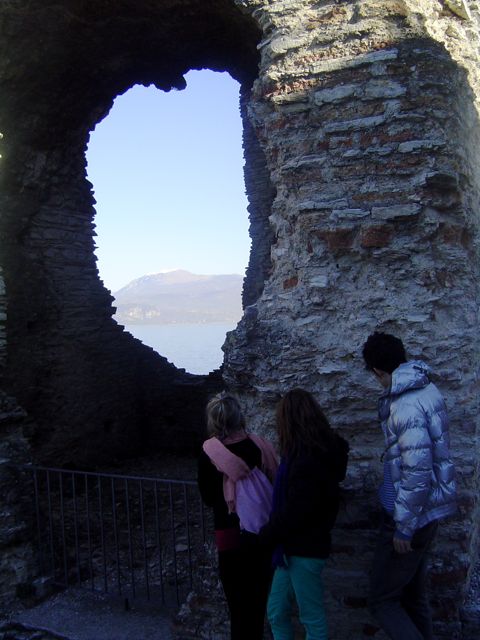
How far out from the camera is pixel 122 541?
18.9ft

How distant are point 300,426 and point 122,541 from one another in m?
3.51

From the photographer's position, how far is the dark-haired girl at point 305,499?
2795 mm

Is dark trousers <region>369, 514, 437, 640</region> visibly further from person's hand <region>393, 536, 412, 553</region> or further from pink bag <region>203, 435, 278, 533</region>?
pink bag <region>203, 435, 278, 533</region>

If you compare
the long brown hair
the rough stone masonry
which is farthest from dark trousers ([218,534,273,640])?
the long brown hair

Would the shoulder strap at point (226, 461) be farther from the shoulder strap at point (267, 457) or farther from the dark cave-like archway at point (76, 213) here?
the dark cave-like archway at point (76, 213)

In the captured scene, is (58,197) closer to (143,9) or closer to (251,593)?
Answer: (143,9)

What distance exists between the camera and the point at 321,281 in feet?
12.5

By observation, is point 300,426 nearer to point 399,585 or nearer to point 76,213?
point 399,585

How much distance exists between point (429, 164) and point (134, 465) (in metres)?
5.99

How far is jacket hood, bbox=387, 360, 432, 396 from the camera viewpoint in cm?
285

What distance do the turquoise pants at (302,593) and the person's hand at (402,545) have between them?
1.12 ft

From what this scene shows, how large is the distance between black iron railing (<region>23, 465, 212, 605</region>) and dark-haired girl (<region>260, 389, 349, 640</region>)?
3.77 ft

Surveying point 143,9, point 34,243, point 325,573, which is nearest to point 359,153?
point 325,573

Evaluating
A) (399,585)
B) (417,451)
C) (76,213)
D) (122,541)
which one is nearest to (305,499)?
(417,451)
